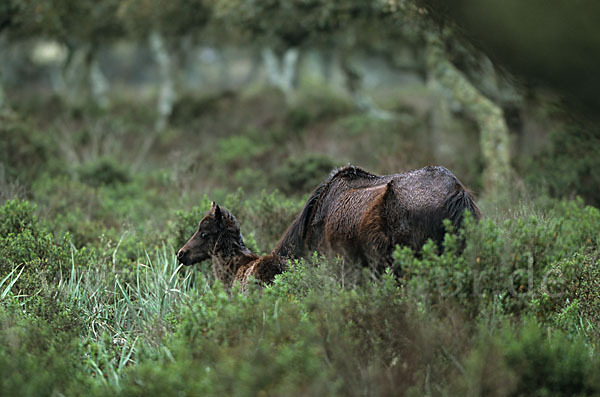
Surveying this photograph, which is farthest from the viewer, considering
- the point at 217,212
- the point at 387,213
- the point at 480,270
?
the point at 217,212

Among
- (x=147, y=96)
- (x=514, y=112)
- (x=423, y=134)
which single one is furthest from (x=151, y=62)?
(x=514, y=112)

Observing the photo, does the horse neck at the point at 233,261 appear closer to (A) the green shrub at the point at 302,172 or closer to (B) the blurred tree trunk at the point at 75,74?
(A) the green shrub at the point at 302,172

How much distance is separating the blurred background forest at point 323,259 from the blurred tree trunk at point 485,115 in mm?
37

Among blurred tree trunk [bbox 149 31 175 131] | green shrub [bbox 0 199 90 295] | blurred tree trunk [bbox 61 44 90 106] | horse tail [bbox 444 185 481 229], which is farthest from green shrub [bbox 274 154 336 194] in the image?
blurred tree trunk [bbox 61 44 90 106]

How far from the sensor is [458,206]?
552 cm

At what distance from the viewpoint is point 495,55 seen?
447cm

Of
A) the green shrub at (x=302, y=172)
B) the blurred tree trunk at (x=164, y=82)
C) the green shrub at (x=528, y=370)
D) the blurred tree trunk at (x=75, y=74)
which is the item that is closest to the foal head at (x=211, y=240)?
the green shrub at (x=528, y=370)

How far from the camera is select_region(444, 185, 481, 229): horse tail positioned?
5.49 metres

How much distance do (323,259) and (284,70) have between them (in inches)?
815

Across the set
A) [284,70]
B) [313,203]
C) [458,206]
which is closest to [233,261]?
[313,203]

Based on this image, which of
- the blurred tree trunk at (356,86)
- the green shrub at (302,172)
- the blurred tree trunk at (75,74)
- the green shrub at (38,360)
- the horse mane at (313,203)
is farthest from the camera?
the blurred tree trunk at (75,74)

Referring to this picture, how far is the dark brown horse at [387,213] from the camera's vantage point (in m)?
5.56

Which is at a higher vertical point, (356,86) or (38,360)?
(38,360)

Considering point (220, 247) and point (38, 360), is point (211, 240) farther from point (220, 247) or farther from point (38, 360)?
point (38, 360)
